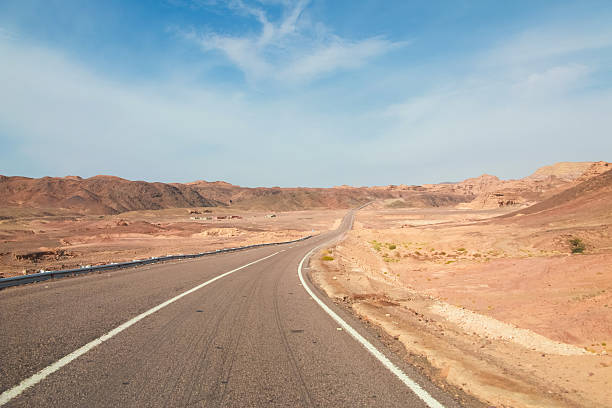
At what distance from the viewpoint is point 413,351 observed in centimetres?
565

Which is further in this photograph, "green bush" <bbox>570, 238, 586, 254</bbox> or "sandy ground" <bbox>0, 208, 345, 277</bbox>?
"sandy ground" <bbox>0, 208, 345, 277</bbox>

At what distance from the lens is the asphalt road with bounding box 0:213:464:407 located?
12.8 feet

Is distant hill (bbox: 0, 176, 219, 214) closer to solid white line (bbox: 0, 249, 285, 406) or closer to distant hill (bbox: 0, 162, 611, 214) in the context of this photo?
distant hill (bbox: 0, 162, 611, 214)

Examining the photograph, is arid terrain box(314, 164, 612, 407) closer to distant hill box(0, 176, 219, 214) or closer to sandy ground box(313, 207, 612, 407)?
sandy ground box(313, 207, 612, 407)

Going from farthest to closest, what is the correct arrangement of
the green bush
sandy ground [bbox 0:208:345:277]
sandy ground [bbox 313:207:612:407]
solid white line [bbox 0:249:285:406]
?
sandy ground [bbox 0:208:345:277], the green bush, sandy ground [bbox 313:207:612:407], solid white line [bbox 0:249:285:406]

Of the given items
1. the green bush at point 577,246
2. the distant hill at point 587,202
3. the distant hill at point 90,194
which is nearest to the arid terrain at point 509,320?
the green bush at point 577,246

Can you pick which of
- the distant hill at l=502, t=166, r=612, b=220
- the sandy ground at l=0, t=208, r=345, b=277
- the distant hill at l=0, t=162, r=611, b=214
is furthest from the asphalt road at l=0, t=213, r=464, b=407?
the distant hill at l=0, t=162, r=611, b=214

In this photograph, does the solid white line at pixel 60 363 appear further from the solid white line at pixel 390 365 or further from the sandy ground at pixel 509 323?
the sandy ground at pixel 509 323

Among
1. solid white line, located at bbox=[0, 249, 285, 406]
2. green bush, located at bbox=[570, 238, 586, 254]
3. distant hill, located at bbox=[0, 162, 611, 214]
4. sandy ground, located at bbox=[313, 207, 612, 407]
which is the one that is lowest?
sandy ground, located at bbox=[313, 207, 612, 407]

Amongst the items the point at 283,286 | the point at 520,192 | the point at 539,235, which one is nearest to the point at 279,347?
the point at 283,286

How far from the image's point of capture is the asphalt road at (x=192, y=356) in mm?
3889

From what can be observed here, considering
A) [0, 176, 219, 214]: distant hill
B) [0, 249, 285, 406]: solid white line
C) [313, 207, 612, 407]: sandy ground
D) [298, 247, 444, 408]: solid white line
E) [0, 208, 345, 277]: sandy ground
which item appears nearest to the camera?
[0, 249, 285, 406]: solid white line

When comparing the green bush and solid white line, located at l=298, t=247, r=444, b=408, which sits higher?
the green bush

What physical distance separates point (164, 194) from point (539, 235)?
177 metres
